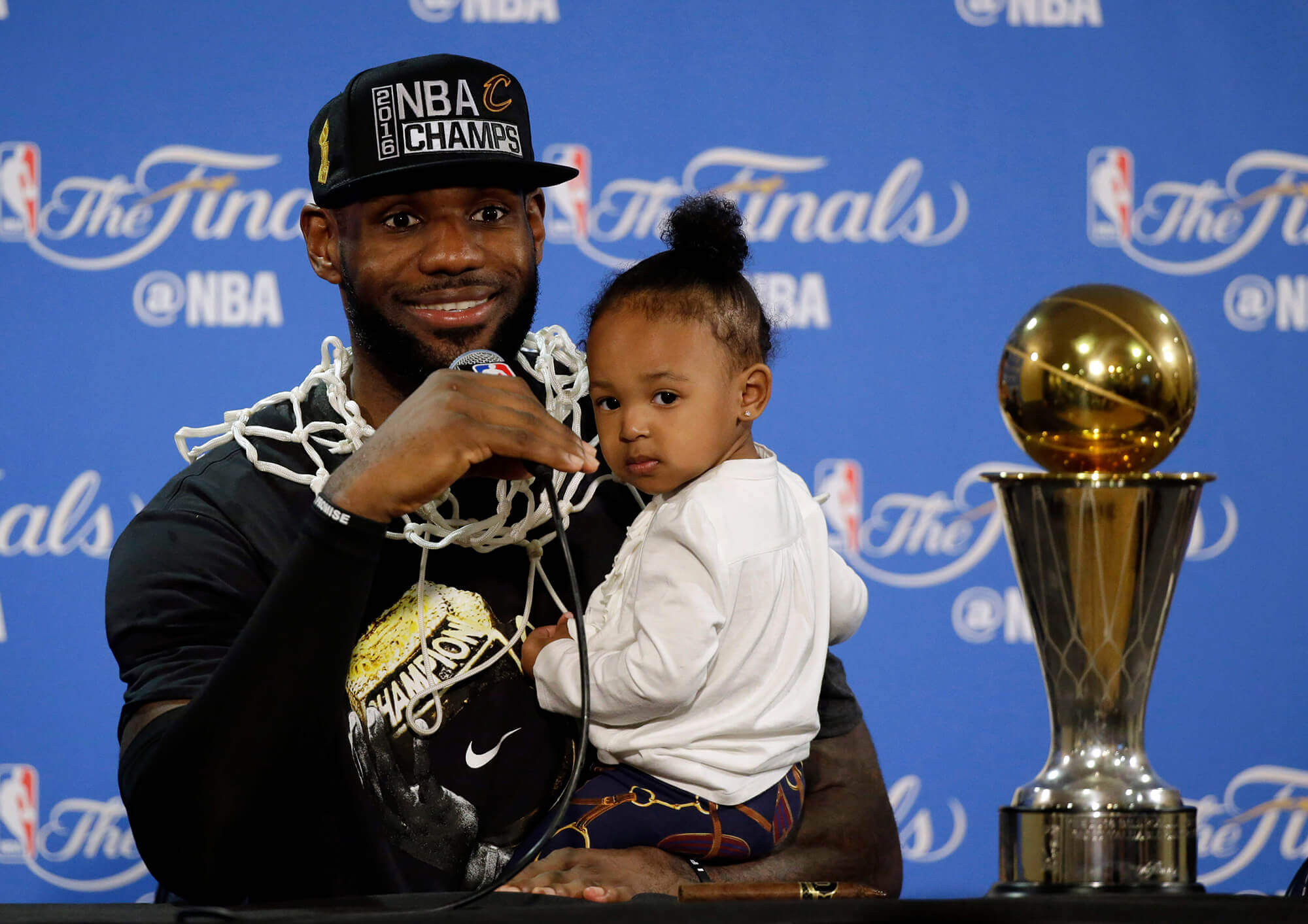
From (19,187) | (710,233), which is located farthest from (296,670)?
(19,187)

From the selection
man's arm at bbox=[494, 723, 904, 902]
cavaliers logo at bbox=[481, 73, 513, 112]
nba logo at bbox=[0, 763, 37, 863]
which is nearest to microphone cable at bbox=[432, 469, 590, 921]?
man's arm at bbox=[494, 723, 904, 902]

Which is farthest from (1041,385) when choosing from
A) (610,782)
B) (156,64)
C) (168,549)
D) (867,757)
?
(156,64)

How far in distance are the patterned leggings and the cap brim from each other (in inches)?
27.0

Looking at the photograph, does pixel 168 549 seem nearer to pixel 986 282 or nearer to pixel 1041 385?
pixel 1041 385

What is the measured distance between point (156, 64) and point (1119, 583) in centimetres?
268

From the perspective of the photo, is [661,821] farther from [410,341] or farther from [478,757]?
[410,341]

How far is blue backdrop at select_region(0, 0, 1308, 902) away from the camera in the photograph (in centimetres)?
300

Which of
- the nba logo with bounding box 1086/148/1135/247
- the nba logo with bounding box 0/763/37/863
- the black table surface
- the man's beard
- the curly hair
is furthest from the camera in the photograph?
the nba logo with bounding box 1086/148/1135/247

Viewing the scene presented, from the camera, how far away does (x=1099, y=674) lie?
0.98 metres

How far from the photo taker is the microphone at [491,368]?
49.8 inches

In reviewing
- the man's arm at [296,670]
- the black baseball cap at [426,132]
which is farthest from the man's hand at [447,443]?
the black baseball cap at [426,132]

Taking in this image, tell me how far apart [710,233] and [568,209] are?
1.51m

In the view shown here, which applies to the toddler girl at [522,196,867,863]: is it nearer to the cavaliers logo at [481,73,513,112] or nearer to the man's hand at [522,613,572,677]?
the man's hand at [522,613,572,677]

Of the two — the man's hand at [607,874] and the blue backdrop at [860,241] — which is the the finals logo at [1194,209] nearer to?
the blue backdrop at [860,241]
